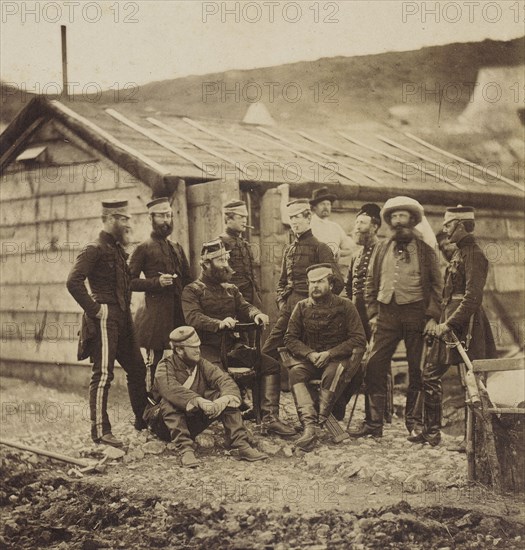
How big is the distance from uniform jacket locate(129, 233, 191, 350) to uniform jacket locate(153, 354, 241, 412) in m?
0.41

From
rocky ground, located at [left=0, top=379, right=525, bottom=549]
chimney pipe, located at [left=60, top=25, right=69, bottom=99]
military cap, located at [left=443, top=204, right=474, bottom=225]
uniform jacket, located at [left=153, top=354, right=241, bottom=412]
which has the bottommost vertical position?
rocky ground, located at [left=0, top=379, right=525, bottom=549]

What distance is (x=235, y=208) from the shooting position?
17.0 feet

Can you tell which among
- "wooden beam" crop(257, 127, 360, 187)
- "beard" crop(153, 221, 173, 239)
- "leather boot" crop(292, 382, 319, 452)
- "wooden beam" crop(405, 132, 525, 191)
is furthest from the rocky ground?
"wooden beam" crop(405, 132, 525, 191)

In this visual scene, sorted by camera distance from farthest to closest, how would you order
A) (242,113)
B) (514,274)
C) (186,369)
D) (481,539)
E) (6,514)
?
(514,274) < (242,113) < (186,369) < (6,514) < (481,539)

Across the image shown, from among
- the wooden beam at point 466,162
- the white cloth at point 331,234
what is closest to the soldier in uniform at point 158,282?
the white cloth at point 331,234

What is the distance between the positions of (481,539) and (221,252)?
2.44 meters

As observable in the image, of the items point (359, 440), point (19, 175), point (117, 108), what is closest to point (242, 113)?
point (117, 108)

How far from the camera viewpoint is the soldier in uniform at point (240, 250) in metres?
5.19

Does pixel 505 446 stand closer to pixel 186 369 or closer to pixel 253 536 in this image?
pixel 253 536

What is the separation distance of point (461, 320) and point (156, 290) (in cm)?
213

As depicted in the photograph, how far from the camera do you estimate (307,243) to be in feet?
17.0

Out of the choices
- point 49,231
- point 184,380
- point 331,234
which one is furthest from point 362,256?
point 49,231

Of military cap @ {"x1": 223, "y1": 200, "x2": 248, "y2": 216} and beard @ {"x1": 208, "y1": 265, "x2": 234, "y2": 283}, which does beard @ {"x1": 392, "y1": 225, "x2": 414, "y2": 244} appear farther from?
beard @ {"x1": 208, "y1": 265, "x2": 234, "y2": 283}

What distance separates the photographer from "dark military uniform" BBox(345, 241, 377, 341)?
558cm
